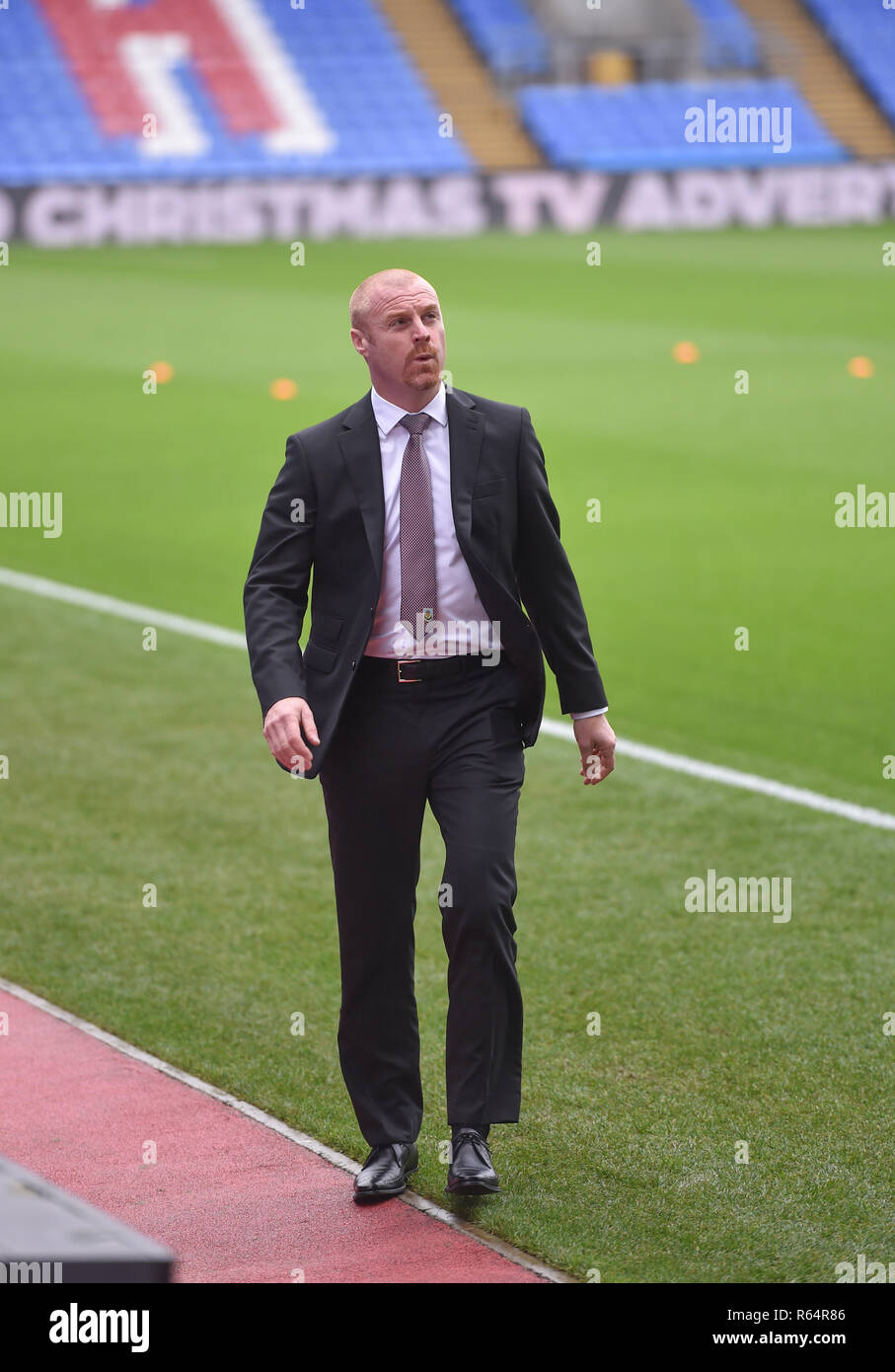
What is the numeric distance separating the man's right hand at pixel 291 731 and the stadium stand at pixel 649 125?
35.1 metres

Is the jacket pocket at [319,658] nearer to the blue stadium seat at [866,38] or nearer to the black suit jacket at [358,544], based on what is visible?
the black suit jacket at [358,544]

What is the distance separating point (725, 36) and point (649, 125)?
4.63 metres

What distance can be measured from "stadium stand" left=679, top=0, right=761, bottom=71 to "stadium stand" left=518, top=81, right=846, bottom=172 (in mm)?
589

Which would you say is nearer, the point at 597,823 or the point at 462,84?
the point at 597,823

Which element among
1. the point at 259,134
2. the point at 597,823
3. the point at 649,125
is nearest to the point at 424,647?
the point at 597,823

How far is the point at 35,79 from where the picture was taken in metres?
37.2

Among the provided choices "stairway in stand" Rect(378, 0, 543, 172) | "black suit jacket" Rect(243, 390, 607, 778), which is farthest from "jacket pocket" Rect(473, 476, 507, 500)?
"stairway in stand" Rect(378, 0, 543, 172)

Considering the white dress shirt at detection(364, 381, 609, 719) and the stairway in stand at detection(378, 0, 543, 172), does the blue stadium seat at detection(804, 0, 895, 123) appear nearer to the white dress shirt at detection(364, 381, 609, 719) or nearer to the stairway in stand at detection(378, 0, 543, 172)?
the stairway in stand at detection(378, 0, 543, 172)

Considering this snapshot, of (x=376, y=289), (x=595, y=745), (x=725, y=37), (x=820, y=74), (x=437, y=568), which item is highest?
(x=725, y=37)

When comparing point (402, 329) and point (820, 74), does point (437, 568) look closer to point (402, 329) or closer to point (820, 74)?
point (402, 329)

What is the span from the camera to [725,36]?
141 feet

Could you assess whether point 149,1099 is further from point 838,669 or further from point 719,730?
point 838,669

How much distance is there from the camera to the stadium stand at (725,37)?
139 feet

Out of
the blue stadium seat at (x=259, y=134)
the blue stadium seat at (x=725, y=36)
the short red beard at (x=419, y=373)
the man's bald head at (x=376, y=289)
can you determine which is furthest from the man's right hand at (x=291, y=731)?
the blue stadium seat at (x=725, y=36)
